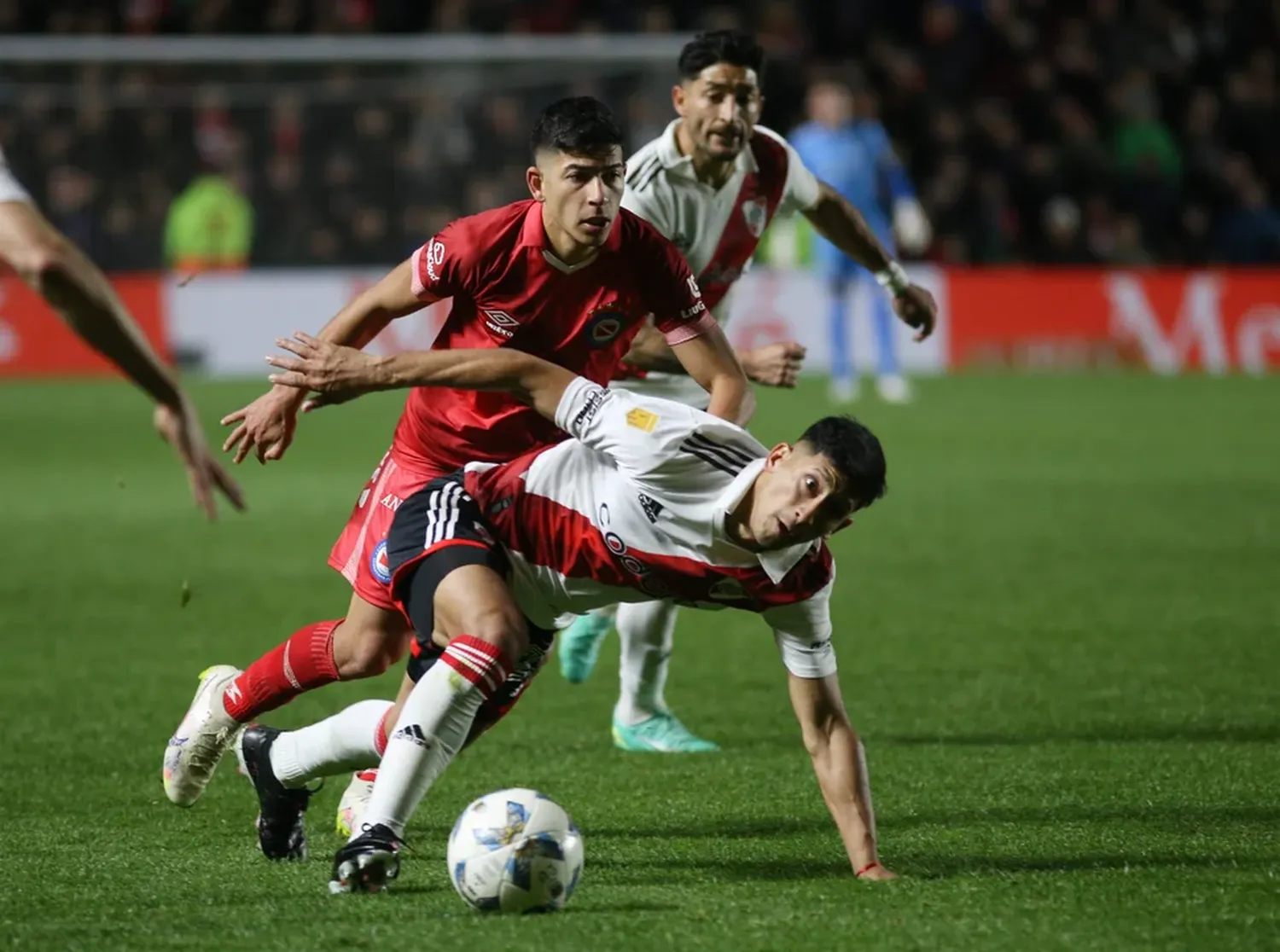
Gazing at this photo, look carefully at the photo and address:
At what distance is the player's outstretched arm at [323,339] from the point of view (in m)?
4.73

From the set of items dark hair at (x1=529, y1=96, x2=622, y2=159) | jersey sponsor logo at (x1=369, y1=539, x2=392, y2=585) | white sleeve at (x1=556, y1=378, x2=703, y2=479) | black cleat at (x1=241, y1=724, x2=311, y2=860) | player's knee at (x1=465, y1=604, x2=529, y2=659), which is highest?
dark hair at (x1=529, y1=96, x2=622, y2=159)

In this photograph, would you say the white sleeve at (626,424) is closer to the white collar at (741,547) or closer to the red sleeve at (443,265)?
the white collar at (741,547)

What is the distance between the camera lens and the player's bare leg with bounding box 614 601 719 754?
647 cm

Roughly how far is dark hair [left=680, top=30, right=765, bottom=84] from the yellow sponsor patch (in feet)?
7.58

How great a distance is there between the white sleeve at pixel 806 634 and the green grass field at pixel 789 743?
1.63 ft

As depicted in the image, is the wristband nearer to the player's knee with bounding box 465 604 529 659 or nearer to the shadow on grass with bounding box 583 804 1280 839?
the shadow on grass with bounding box 583 804 1280 839

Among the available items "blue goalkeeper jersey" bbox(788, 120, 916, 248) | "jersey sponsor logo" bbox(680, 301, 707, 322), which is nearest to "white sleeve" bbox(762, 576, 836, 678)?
"jersey sponsor logo" bbox(680, 301, 707, 322)

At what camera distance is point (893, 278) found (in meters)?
7.20

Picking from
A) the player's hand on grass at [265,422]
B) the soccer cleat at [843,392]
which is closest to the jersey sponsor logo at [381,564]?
the player's hand on grass at [265,422]

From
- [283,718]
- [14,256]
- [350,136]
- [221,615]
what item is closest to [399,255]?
[350,136]

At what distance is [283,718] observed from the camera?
273 inches

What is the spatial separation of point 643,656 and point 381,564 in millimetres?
1676

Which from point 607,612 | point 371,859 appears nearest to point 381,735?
point 371,859

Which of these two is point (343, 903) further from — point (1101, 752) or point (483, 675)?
point (1101, 752)
